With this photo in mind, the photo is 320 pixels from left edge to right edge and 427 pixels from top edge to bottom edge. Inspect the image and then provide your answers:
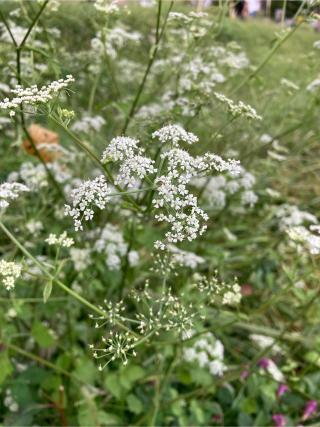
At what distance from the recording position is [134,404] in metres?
2.98

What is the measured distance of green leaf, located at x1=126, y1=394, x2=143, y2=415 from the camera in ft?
9.68

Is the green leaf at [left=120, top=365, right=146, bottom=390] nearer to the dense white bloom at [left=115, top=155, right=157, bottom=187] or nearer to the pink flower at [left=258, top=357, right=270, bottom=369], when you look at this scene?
the pink flower at [left=258, top=357, right=270, bottom=369]

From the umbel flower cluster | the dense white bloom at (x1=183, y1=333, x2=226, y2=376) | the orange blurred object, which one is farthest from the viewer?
the orange blurred object

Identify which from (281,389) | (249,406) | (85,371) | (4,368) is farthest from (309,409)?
(4,368)

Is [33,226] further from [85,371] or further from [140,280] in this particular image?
[140,280]

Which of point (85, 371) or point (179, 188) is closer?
point (179, 188)

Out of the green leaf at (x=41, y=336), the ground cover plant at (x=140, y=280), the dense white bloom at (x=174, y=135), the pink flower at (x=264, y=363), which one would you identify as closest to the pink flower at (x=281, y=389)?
the ground cover plant at (x=140, y=280)

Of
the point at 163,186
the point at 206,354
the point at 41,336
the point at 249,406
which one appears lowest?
the point at 249,406

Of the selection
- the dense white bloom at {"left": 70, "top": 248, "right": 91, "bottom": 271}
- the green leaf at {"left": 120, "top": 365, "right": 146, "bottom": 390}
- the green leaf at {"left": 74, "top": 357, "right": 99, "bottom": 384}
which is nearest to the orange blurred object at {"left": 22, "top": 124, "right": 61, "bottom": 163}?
the dense white bloom at {"left": 70, "top": 248, "right": 91, "bottom": 271}

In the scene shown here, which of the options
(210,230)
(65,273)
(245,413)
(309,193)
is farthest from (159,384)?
(309,193)

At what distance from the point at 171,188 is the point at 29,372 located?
67.9 inches

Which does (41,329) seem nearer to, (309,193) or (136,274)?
(136,274)

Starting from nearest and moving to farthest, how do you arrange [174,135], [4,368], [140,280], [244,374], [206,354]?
[174,135] < [4,368] < [206,354] < [244,374] < [140,280]

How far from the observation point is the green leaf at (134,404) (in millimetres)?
2949
